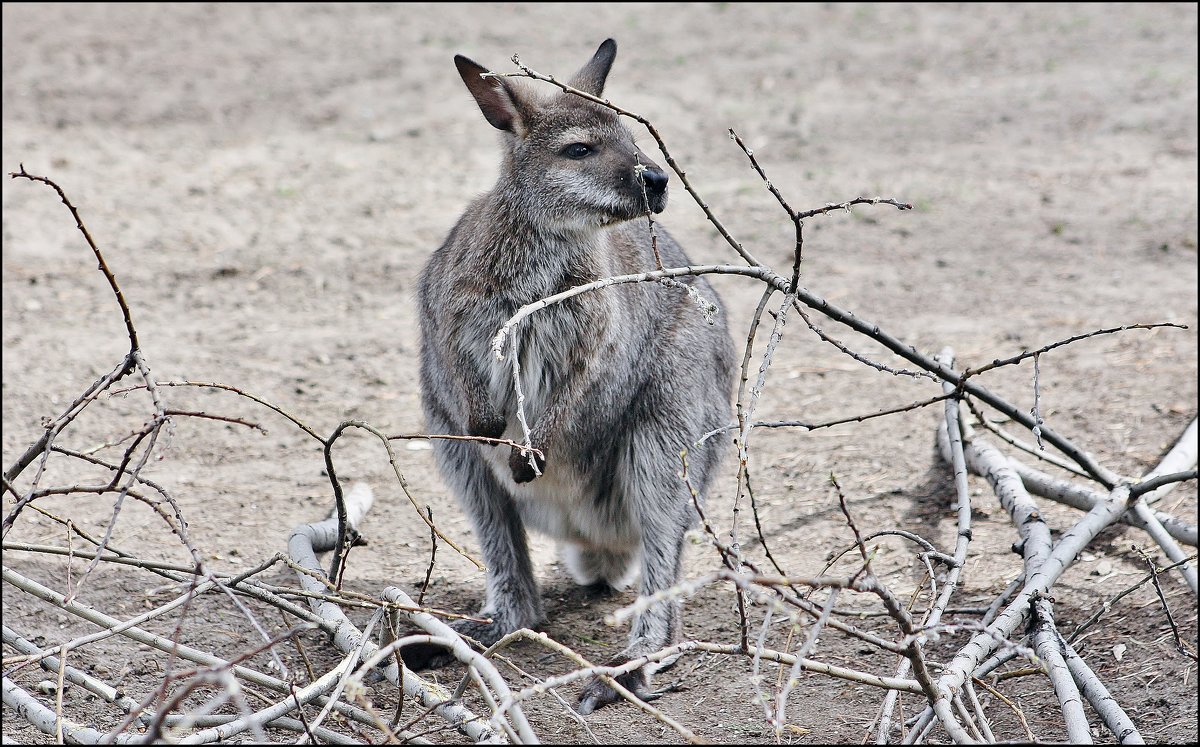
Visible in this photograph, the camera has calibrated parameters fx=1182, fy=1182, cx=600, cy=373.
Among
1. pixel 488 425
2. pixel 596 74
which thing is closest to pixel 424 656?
pixel 488 425

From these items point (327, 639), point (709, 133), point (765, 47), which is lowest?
point (327, 639)

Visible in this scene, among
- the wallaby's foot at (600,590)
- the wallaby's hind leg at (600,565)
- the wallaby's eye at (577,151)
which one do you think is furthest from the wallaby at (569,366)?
the wallaby's foot at (600,590)

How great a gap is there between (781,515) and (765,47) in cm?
664

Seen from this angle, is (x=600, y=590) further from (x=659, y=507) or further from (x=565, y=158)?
(x=565, y=158)

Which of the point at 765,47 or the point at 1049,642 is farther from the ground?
the point at 765,47

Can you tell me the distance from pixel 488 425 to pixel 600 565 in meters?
0.89

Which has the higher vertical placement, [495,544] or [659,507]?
[659,507]

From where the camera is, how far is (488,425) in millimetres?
3756

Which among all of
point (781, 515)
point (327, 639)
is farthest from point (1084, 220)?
point (327, 639)

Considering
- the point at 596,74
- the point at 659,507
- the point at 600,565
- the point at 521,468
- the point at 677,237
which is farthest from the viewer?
the point at 677,237

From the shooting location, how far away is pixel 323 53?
10.2 metres

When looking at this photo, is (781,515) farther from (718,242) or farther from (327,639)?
(718,242)

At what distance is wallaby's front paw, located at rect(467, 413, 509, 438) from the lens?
3752mm

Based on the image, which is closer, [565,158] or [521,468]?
[521,468]
